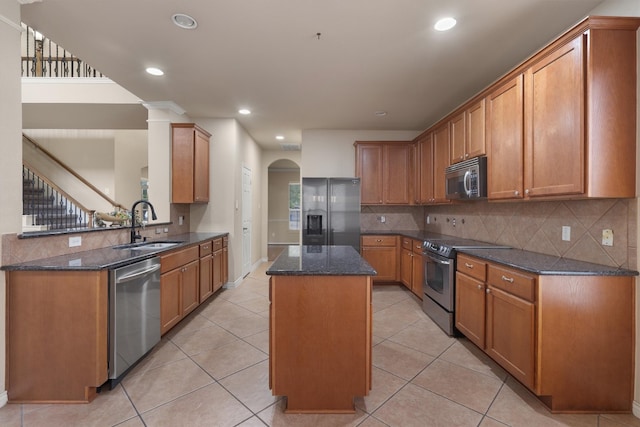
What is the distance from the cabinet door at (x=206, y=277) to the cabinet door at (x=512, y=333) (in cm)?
312

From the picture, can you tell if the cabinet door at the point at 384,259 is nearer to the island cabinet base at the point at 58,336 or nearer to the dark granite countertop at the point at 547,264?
the dark granite countertop at the point at 547,264

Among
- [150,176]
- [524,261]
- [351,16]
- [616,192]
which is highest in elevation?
[351,16]

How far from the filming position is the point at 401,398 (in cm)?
196

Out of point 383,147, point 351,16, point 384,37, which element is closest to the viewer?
point 351,16

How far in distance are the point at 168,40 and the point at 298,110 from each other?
199cm

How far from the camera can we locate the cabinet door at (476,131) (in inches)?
112

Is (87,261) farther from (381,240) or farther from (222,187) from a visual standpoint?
(381,240)

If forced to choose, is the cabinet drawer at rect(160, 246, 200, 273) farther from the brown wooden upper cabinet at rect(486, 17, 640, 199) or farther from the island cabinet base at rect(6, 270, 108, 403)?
the brown wooden upper cabinet at rect(486, 17, 640, 199)

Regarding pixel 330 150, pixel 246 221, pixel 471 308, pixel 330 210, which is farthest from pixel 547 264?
pixel 246 221

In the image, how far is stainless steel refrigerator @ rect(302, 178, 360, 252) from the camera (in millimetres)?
4582

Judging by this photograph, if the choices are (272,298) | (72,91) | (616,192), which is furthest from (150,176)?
(616,192)

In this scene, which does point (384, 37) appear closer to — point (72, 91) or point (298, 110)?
point (298, 110)

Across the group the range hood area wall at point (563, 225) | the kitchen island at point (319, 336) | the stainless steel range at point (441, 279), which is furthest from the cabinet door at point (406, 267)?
the kitchen island at point (319, 336)

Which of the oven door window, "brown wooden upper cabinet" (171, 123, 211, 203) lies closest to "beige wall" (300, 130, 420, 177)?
"brown wooden upper cabinet" (171, 123, 211, 203)
